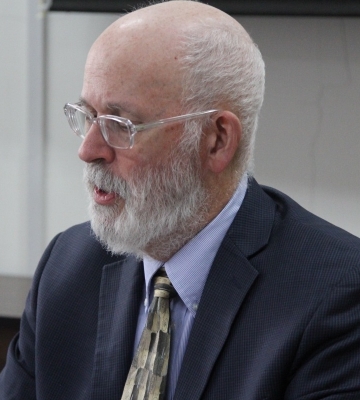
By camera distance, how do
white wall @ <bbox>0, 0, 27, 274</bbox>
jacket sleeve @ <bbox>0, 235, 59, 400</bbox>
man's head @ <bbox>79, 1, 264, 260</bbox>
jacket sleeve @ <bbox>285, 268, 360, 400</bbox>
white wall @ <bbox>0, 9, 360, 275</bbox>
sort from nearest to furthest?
jacket sleeve @ <bbox>285, 268, 360, 400</bbox> < man's head @ <bbox>79, 1, 264, 260</bbox> < jacket sleeve @ <bbox>0, 235, 59, 400</bbox> < white wall @ <bbox>0, 9, 360, 275</bbox> < white wall @ <bbox>0, 0, 27, 274</bbox>

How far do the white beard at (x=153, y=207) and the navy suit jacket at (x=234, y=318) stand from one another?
8cm

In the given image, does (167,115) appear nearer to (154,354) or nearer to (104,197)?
(104,197)

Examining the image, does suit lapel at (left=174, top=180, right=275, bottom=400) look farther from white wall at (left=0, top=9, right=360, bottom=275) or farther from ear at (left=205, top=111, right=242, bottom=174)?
white wall at (left=0, top=9, right=360, bottom=275)

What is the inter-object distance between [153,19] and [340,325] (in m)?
0.56

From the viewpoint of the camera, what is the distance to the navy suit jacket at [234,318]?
1.12 m

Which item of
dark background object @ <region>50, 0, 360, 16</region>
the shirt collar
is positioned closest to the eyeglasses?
the shirt collar

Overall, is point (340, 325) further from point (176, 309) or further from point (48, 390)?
point (48, 390)

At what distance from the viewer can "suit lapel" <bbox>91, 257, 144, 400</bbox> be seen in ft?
4.17

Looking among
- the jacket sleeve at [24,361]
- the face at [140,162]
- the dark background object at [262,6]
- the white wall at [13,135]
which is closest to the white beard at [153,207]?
the face at [140,162]

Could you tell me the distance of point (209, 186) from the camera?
1.28 m

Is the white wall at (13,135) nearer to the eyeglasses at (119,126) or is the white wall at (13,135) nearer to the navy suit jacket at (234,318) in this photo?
the navy suit jacket at (234,318)

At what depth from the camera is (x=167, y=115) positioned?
1.21 m

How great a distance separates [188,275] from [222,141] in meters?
0.23

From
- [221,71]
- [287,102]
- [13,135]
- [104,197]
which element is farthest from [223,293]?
[13,135]
